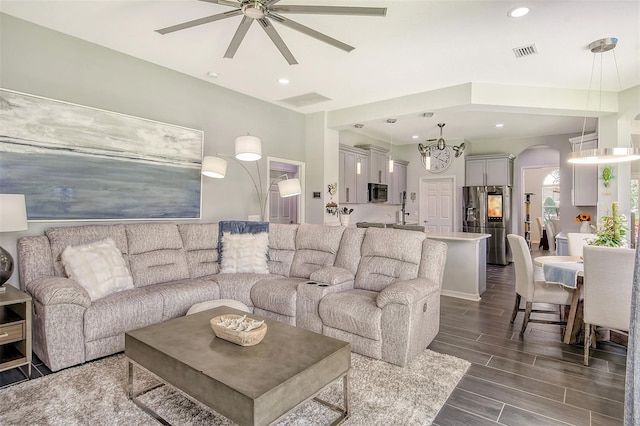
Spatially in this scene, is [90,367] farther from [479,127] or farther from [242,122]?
[479,127]

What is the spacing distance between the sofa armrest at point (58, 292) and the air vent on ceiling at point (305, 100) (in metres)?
3.77

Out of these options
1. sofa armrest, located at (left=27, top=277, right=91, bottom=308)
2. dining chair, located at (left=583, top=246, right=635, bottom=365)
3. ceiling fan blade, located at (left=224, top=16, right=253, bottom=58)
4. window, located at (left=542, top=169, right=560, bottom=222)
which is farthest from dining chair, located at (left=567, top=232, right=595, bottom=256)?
window, located at (left=542, top=169, right=560, bottom=222)

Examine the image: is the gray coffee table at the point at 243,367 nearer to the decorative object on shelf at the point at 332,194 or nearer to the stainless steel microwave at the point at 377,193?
the decorative object on shelf at the point at 332,194

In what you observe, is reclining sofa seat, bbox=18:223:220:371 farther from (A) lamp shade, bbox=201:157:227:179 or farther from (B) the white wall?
(A) lamp shade, bbox=201:157:227:179

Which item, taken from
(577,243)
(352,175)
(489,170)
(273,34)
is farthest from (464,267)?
(489,170)

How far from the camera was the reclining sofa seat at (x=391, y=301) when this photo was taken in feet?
8.98

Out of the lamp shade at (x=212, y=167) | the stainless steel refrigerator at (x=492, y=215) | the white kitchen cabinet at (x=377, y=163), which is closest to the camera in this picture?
the lamp shade at (x=212, y=167)

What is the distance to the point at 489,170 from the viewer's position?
7.87 meters

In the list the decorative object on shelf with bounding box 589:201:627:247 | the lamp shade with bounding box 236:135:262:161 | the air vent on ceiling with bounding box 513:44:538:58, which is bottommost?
the decorative object on shelf with bounding box 589:201:627:247

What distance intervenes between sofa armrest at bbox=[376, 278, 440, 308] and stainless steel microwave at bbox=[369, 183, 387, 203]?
15.0ft

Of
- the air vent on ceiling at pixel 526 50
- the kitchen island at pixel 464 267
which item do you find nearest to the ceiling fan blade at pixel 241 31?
the air vent on ceiling at pixel 526 50

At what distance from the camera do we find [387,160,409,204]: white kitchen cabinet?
826cm

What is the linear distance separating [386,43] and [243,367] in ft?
10.4

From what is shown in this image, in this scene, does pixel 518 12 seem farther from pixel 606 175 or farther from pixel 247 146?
pixel 606 175
